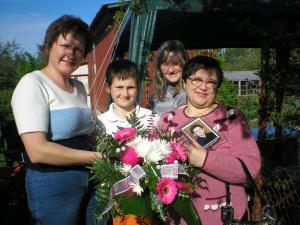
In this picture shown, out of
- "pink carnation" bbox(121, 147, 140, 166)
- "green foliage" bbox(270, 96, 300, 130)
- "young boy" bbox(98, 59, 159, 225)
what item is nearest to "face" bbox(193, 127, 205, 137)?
"pink carnation" bbox(121, 147, 140, 166)

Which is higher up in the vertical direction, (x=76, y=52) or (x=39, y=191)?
(x=76, y=52)

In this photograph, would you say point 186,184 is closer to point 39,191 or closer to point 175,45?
point 39,191

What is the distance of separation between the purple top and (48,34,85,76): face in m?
0.73

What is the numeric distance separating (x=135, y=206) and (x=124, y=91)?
1.08 m

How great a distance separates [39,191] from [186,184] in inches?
35.6

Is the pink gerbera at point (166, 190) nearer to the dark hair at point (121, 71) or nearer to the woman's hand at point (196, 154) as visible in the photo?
the woman's hand at point (196, 154)

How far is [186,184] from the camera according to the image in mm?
1738

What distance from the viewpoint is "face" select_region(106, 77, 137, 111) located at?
2586 mm

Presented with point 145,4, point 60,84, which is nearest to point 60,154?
point 60,84

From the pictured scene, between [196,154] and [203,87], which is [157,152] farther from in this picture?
[203,87]

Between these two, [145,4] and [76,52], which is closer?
[76,52]

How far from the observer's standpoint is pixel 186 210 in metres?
1.72

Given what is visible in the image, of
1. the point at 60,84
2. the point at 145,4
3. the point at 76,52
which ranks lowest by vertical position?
the point at 60,84

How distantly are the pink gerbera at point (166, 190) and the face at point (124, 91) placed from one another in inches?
41.0
